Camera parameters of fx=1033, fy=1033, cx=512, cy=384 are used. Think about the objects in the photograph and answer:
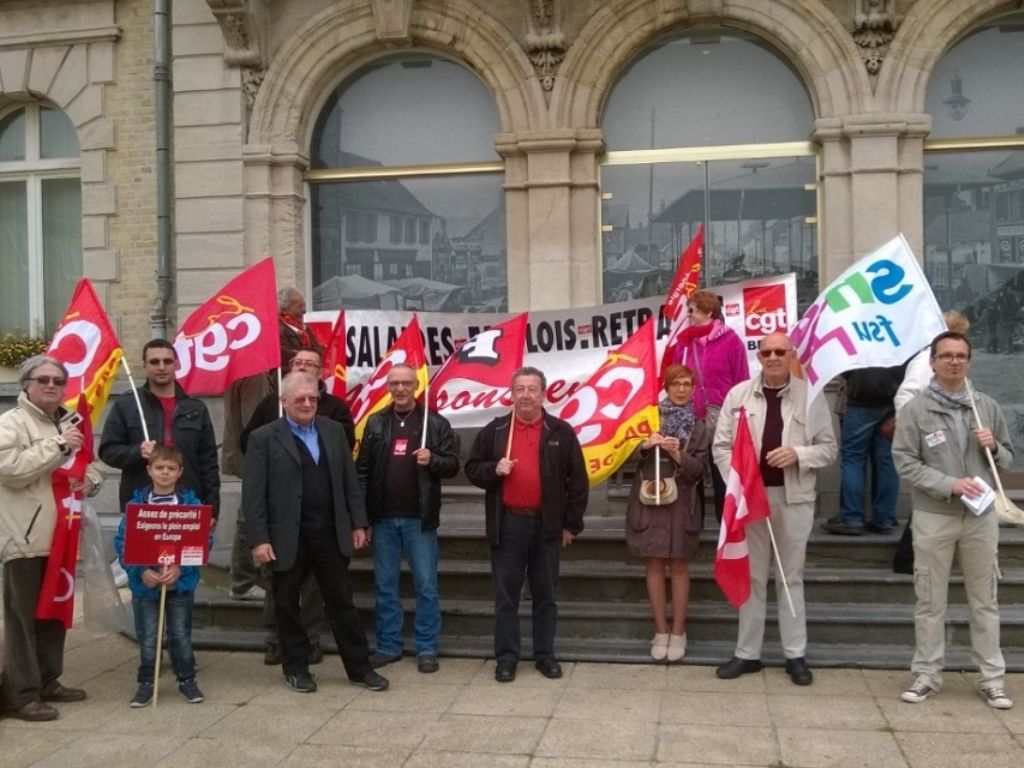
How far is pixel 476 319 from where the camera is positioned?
868cm

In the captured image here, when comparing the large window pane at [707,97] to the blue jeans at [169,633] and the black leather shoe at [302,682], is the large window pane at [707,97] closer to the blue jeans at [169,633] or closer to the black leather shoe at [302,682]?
the black leather shoe at [302,682]

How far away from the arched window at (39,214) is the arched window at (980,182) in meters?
8.87

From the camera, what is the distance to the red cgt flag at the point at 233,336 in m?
6.91

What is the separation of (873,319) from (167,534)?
177 inches

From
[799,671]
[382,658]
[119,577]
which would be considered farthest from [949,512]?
[119,577]

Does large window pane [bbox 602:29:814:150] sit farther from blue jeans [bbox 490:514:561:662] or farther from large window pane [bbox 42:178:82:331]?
large window pane [bbox 42:178:82:331]

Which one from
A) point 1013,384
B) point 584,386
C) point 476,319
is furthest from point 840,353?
point 1013,384

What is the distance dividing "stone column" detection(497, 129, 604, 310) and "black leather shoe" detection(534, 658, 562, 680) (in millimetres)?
4038

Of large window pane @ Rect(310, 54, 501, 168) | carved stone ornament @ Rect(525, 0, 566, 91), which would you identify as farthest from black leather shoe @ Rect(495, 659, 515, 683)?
carved stone ornament @ Rect(525, 0, 566, 91)

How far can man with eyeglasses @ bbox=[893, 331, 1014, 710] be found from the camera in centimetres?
581

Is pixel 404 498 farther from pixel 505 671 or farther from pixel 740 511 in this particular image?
pixel 740 511

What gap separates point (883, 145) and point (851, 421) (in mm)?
2811

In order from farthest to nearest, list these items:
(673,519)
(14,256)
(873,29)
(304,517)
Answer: (14,256)
(873,29)
(673,519)
(304,517)

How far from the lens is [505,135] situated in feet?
32.3
